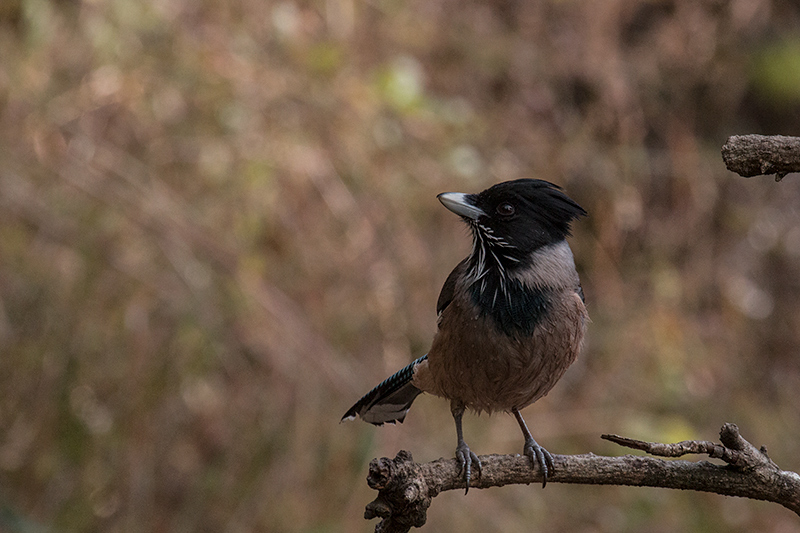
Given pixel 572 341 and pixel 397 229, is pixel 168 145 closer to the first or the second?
pixel 397 229

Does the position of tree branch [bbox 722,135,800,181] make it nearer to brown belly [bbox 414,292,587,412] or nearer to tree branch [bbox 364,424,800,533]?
tree branch [bbox 364,424,800,533]

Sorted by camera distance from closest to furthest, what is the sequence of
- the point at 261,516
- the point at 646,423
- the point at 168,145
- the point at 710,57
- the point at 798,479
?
the point at 798,479
the point at 261,516
the point at 168,145
the point at 646,423
the point at 710,57

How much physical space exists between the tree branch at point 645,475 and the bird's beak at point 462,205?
2.53 feet

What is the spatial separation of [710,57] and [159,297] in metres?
5.92

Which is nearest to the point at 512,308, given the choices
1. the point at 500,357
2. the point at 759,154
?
the point at 500,357

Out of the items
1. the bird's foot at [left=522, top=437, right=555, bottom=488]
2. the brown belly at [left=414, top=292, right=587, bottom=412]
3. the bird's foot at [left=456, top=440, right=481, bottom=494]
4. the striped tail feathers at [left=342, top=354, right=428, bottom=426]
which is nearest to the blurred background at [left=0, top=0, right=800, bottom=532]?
the striped tail feathers at [left=342, top=354, right=428, bottom=426]

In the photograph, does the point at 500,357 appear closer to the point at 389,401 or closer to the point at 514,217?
the point at 514,217

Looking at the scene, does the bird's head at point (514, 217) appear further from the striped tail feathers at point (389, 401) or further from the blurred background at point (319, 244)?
the blurred background at point (319, 244)

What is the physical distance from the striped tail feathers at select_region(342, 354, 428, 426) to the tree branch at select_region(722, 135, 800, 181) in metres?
1.62

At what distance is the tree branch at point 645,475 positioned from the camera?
83.6 inches

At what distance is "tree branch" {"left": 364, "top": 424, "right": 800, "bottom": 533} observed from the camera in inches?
83.6

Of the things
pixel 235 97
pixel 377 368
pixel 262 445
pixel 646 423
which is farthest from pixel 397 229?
pixel 646 423

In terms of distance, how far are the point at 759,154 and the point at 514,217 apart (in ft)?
3.58

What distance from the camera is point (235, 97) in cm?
601
